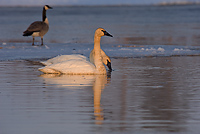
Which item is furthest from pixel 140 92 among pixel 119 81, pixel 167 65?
pixel 167 65

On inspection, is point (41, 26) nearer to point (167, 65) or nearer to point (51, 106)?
point (167, 65)

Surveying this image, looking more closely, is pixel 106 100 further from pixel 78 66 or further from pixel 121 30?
pixel 121 30

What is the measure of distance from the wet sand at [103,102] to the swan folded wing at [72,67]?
239 mm

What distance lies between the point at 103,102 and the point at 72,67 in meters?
4.23

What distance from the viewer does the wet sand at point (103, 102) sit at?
665cm

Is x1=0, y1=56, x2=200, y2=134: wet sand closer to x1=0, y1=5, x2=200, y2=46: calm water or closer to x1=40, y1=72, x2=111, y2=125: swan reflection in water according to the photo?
x1=40, y1=72, x2=111, y2=125: swan reflection in water

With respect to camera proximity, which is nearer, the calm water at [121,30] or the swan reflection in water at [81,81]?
the swan reflection in water at [81,81]

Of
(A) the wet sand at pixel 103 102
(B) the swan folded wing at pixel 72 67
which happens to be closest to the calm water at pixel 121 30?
(B) the swan folded wing at pixel 72 67

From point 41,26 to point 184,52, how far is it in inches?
289

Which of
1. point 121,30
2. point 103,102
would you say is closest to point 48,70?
point 103,102

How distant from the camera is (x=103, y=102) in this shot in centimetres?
845

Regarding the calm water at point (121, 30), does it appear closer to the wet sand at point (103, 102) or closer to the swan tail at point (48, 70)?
the swan tail at point (48, 70)

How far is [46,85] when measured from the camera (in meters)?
10.6

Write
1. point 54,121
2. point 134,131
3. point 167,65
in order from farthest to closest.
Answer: point 167,65, point 54,121, point 134,131
